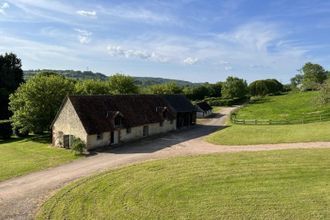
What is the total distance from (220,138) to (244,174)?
15.1 m

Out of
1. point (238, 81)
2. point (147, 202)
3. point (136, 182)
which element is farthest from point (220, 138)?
point (238, 81)

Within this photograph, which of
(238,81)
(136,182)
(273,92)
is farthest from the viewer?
(273,92)

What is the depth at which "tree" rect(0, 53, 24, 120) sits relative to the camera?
5891cm

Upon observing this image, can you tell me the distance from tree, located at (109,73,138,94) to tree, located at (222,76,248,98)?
163ft

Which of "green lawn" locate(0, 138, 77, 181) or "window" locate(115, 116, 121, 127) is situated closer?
"green lawn" locate(0, 138, 77, 181)

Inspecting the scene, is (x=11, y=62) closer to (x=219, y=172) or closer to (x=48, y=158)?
(x=48, y=158)

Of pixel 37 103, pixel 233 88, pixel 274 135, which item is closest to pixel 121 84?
pixel 37 103

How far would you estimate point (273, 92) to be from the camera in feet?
452

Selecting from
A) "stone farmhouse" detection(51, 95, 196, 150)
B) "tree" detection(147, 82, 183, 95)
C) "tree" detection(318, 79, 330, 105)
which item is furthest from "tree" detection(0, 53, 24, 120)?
"tree" detection(318, 79, 330, 105)

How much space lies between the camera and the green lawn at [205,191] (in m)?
17.0

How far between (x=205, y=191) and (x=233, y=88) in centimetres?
9309

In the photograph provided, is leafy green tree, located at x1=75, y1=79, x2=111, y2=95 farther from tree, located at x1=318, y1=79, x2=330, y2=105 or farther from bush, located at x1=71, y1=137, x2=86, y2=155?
tree, located at x1=318, y1=79, x2=330, y2=105

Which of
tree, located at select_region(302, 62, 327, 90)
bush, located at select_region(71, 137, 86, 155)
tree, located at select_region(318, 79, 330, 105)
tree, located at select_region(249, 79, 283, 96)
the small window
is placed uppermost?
tree, located at select_region(302, 62, 327, 90)

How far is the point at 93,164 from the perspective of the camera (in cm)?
2778
